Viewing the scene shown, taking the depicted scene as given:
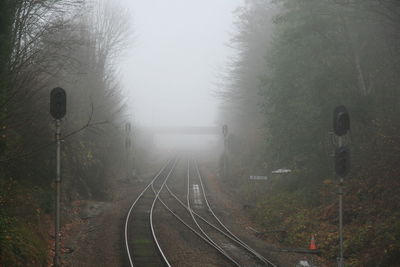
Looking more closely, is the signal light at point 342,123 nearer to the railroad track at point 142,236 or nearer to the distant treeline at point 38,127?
the railroad track at point 142,236

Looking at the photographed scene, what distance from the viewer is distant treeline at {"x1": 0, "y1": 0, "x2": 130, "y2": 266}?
10891 mm

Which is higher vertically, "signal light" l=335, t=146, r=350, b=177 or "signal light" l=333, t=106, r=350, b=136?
"signal light" l=333, t=106, r=350, b=136

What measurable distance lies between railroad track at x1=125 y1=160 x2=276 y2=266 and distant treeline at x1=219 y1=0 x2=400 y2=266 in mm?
2340

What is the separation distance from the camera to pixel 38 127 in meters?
15.5

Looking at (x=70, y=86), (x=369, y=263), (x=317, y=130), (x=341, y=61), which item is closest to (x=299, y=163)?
(x=317, y=130)

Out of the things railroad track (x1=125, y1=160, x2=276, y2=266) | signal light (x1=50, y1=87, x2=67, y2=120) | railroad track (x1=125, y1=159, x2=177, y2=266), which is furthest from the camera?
railroad track (x1=125, y1=160, x2=276, y2=266)

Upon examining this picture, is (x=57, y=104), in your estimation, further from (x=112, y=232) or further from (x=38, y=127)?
(x=112, y=232)

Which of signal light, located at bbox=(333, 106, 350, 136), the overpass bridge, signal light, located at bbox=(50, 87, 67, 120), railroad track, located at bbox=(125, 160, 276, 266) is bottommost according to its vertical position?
railroad track, located at bbox=(125, 160, 276, 266)

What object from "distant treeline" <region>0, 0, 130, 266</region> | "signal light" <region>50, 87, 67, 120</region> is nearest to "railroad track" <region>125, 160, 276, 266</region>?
"distant treeline" <region>0, 0, 130, 266</region>

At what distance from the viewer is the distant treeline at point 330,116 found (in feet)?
46.2

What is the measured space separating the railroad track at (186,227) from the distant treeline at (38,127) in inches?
107

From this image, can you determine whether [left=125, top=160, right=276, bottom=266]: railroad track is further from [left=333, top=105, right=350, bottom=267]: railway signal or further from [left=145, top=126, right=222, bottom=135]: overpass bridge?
[left=145, top=126, right=222, bottom=135]: overpass bridge

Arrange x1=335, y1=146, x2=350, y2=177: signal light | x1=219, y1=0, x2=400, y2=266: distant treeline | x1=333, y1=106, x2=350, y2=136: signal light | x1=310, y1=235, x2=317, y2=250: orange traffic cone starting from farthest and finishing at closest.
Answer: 1. x1=219, y1=0, x2=400, y2=266: distant treeline
2. x1=310, y1=235, x2=317, y2=250: orange traffic cone
3. x1=333, y1=106, x2=350, y2=136: signal light
4. x1=335, y1=146, x2=350, y2=177: signal light

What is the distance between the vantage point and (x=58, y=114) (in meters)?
10.2
